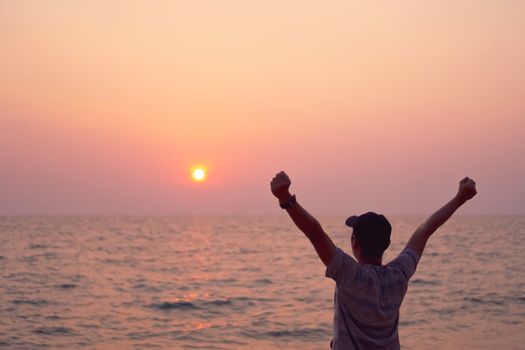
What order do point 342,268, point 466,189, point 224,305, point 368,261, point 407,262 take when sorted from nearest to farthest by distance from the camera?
point 342,268 < point 368,261 < point 407,262 < point 466,189 < point 224,305

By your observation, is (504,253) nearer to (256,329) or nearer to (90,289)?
(90,289)

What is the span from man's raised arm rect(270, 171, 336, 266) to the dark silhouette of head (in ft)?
0.91

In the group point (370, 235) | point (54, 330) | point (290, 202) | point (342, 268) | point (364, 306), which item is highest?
point (290, 202)

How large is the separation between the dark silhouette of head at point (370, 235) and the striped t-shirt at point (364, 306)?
0.23 ft

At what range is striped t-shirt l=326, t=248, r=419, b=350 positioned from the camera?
3.17 meters

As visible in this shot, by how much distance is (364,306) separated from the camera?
3.22 meters

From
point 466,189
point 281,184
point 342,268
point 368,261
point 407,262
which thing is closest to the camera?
point 281,184

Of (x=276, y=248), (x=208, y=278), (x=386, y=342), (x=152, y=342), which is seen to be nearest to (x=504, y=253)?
(x=276, y=248)

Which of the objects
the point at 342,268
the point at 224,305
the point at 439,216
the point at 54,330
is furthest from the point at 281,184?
the point at 224,305

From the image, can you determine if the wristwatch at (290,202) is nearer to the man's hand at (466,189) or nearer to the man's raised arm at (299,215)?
the man's raised arm at (299,215)

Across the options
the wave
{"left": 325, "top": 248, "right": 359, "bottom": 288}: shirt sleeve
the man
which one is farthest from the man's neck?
the wave

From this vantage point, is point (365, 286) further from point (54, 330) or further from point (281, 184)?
point (54, 330)

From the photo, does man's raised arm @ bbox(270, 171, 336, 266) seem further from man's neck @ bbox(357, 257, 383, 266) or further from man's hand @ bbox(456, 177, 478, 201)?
man's hand @ bbox(456, 177, 478, 201)

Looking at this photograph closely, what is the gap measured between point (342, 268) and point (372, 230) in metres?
A: 0.28
